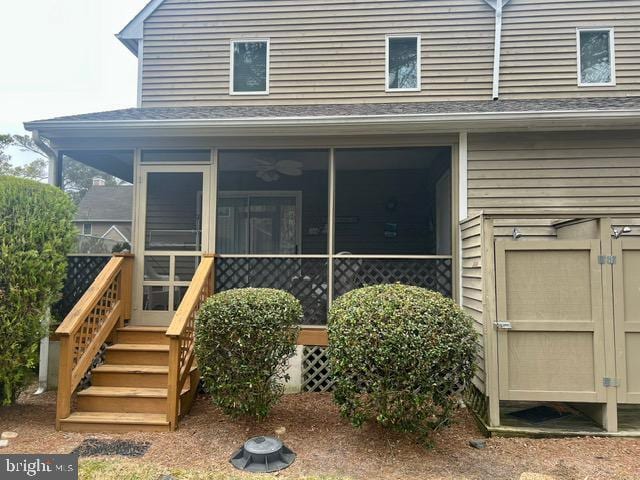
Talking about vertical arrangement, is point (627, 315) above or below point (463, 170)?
below

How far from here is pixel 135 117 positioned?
207 inches

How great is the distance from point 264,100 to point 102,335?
4.31 meters

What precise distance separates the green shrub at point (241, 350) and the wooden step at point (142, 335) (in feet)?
4.30

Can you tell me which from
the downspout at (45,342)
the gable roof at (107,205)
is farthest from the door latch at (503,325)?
the gable roof at (107,205)

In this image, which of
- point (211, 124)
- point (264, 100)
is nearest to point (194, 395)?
point (211, 124)

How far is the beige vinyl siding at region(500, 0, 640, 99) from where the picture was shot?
6.39 meters

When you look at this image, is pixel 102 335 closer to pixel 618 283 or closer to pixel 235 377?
pixel 235 377

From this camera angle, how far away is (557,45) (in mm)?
6527

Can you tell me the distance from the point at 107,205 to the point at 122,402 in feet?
61.4

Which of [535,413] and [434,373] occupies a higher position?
[434,373]

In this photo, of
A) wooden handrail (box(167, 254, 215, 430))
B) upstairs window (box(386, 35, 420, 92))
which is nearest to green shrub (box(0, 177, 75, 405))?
wooden handrail (box(167, 254, 215, 430))

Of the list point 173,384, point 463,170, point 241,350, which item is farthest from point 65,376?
point 463,170

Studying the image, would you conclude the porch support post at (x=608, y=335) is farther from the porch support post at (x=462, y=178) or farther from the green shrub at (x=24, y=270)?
the green shrub at (x=24, y=270)

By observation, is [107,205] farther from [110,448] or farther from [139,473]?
[139,473]
